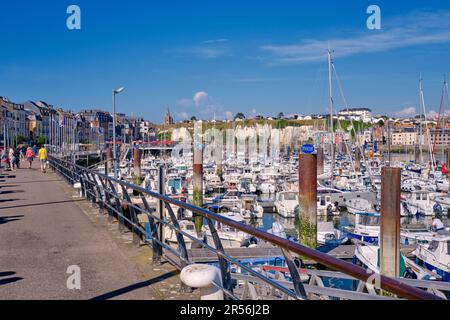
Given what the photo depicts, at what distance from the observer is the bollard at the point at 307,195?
76.0 feet

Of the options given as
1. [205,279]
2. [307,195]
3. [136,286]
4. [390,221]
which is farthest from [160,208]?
[307,195]

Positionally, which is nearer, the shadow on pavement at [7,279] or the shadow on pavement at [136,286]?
the shadow on pavement at [136,286]

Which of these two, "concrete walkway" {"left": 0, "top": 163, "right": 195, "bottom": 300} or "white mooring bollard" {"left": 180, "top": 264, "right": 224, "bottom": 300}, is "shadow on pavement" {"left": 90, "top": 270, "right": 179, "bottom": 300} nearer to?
"concrete walkway" {"left": 0, "top": 163, "right": 195, "bottom": 300}

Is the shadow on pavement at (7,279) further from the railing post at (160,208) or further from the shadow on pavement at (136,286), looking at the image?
the railing post at (160,208)

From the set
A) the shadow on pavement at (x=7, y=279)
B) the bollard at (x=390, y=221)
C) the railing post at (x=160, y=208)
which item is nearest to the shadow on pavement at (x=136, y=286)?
the railing post at (x=160, y=208)

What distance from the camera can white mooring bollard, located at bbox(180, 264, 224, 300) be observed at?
5.00 meters

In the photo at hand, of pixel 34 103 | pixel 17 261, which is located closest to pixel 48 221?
pixel 17 261

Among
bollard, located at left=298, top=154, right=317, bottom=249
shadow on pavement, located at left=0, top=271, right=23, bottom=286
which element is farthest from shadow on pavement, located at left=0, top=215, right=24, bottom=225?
bollard, located at left=298, top=154, right=317, bottom=249

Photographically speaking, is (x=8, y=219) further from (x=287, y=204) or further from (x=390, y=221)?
(x=287, y=204)

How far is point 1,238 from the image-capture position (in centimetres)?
1081

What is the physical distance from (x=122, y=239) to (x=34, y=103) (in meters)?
166

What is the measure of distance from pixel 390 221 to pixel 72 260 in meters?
12.0

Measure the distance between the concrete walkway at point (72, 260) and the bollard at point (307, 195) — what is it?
10578 mm
